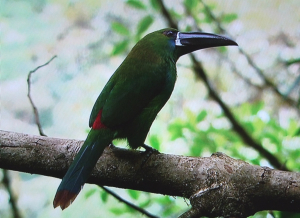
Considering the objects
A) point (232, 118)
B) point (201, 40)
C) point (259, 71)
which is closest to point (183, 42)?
point (201, 40)

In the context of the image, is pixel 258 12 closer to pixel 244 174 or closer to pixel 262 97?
pixel 262 97

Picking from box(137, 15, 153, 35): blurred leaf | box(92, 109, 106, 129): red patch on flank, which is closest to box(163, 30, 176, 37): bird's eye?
box(137, 15, 153, 35): blurred leaf

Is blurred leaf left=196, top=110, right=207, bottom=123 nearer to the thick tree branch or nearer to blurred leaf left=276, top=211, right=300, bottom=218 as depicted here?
the thick tree branch

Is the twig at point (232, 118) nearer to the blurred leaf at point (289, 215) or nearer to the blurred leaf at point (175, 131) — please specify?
the blurred leaf at point (175, 131)

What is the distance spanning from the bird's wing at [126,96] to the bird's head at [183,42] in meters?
0.29

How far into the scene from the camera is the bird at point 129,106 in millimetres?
1441

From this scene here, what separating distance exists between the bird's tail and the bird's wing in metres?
0.09

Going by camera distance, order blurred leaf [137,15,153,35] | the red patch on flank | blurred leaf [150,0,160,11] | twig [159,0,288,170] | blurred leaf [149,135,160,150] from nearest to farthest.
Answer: the red patch on flank
blurred leaf [149,135,160,150]
blurred leaf [137,15,153,35]
blurred leaf [150,0,160,11]
twig [159,0,288,170]

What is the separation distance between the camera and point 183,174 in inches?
57.5

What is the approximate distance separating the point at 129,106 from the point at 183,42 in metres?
0.59

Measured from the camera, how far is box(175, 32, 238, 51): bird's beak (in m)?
2.02

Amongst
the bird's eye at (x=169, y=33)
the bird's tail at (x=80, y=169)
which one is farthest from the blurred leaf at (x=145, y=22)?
the bird's tail at (x=80, y=169)

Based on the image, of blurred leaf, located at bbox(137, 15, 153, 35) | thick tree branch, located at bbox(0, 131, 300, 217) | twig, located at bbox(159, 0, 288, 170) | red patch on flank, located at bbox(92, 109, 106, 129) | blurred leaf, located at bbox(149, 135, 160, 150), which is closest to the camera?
thick tree branch, located at bbox(0, 131, 300, 217)

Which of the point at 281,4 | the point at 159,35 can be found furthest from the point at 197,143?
the point at 281,4
